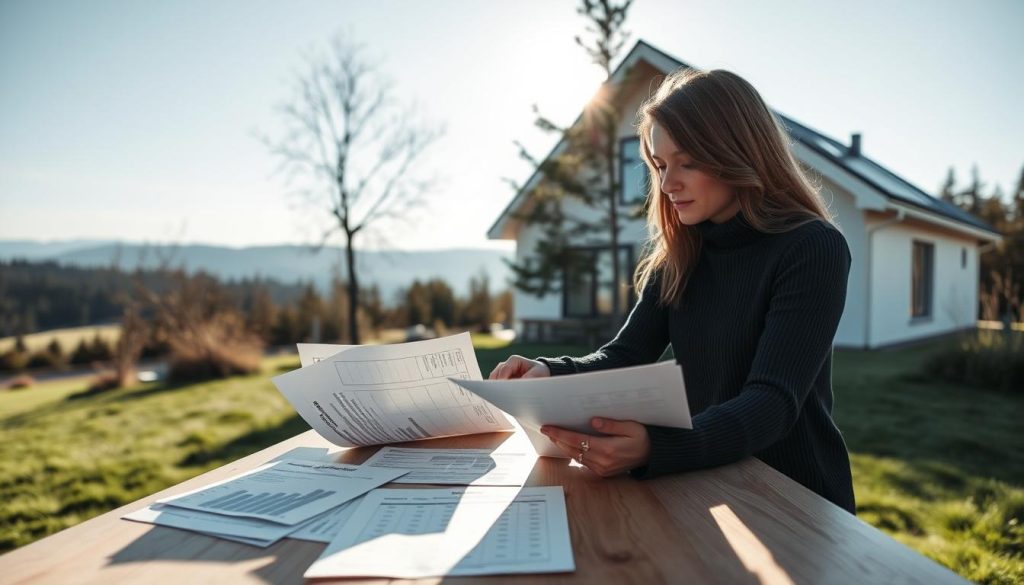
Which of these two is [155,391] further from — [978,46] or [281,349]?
[978,46]

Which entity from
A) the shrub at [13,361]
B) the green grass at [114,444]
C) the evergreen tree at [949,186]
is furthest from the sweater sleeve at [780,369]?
the evergreen tree at [949,186]

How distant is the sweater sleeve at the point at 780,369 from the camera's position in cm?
94

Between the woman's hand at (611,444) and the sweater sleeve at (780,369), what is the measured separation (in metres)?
0.02

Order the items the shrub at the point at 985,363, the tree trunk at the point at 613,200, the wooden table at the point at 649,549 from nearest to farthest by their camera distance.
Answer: the wooden table at the point at 649,549 < the shrub at the point at 985,363 < the tree trunk at the point at 613,200

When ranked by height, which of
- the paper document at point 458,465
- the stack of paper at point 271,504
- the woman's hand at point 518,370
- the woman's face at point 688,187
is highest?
the woman's face at point 688,187

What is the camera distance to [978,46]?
9383mm

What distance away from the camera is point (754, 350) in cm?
137

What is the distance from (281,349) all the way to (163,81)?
8.55 metres

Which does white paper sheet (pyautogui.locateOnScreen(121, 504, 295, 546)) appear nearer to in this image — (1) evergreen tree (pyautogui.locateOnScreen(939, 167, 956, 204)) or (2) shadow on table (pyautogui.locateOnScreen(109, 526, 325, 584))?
(2) shadow on table (pyautogui.locateOnScreen(109, 526, 325, 584))

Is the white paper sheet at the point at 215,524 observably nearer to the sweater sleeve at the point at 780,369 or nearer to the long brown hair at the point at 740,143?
the sweater sleeve at the point at 780,369

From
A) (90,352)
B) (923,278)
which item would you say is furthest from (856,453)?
(90,352)

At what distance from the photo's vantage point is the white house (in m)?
9.41

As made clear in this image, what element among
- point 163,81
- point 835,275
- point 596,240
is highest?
point 163,81

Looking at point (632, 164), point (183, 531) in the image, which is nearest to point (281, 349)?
point (632, 164)
